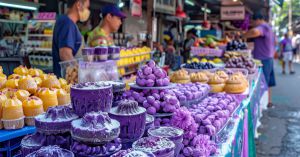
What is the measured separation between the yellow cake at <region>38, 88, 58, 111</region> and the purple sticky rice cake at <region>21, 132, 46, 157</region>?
78 cm

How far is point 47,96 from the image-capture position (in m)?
2.47

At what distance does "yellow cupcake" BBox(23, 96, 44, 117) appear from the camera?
2301 millimetres

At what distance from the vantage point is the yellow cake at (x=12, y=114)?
220 cm

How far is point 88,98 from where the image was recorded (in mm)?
1701

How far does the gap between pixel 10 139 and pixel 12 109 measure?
20cm

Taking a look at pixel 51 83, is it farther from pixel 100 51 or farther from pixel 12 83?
pixel 100 51

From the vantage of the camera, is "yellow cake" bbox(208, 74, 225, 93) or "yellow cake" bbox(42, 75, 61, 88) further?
"yellow cake" bbox(208, 74, 225, 93)

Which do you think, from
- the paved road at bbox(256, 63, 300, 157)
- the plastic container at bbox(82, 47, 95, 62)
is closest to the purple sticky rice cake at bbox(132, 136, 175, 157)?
the plastic container at bbox(82, 47, 95, 62)

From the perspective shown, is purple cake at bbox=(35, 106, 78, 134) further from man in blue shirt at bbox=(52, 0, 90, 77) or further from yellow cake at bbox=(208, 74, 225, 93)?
yellow cake at bbox=(208, 74, 225, 93)

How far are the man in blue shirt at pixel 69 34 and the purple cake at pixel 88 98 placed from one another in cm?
220

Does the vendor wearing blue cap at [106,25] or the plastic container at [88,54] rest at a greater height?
the vendor wearing blue cap at [106,25]

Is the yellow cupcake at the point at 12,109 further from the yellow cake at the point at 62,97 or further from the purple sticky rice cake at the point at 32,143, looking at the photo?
the purple sticky rice cake at the point at 32,143

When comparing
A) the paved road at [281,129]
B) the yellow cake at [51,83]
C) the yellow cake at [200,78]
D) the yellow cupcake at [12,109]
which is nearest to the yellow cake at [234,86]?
the yellow cake at [200,78]

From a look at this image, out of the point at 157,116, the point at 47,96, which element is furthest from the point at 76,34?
the point at 157,116
